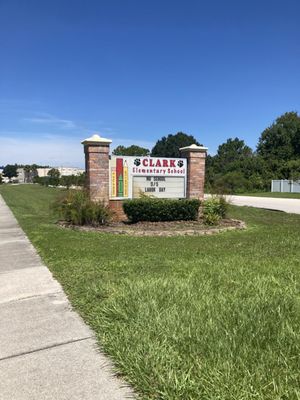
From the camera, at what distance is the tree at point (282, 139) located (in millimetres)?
73875

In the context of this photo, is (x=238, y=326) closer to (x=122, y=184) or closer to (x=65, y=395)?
(x=65, y=395)

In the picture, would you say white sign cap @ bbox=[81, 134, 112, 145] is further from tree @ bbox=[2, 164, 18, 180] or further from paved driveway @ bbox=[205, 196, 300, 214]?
tree @ bbox=[2, 164, 18, 180]

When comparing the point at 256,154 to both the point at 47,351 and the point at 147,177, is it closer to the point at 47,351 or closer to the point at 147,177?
the point at 147,177

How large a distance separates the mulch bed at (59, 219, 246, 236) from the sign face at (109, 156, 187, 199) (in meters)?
1.20

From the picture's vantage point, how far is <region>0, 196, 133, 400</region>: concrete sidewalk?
3029mm

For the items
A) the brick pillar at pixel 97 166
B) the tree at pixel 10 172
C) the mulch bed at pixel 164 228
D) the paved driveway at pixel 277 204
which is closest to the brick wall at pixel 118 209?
the brick pillar at pixel 97 166

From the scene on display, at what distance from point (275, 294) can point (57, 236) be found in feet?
22.1

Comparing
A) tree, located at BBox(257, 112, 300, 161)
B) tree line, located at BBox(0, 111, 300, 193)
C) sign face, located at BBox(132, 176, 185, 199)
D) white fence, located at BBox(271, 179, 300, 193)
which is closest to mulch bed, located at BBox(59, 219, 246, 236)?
sign face, located at BBox(132, 176, 185, 199)

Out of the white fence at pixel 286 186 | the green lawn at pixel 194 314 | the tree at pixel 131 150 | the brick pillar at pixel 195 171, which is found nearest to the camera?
the green lawn at pixel 194 314

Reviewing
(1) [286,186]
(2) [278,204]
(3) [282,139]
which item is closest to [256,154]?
(3) [282,139]

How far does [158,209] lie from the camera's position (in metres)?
12.0

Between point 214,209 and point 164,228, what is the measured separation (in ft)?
6.59

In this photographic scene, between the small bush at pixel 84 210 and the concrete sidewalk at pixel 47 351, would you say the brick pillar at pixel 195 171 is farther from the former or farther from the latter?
the concrete sidewalk at pixel 47 351

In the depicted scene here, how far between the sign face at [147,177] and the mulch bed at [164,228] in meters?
1.20
